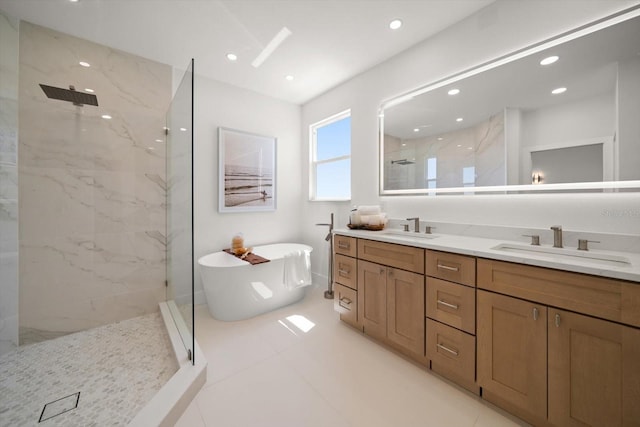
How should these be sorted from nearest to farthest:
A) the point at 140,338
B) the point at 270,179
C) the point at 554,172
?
the point at 554,172 → the point at 140,338 → the point at 270,179

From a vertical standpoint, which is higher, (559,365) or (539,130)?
(539,130)

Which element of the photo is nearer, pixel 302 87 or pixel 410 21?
pixel 410 21

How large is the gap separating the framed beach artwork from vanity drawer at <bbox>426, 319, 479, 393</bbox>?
2443 mm

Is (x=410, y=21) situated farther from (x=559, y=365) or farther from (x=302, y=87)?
(x=559, y=365)

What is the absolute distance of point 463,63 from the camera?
1952mm

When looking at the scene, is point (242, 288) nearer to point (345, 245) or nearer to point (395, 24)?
point (345, 245)

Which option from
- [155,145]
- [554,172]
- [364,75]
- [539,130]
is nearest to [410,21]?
[364,75]

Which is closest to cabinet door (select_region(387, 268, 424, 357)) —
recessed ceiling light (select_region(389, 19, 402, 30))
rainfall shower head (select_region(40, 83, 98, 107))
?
recessed ceiling light (select_region(389, 19, 402, 30))

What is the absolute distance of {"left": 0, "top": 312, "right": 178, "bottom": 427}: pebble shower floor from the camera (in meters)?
1.33

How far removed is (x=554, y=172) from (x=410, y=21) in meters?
1.58

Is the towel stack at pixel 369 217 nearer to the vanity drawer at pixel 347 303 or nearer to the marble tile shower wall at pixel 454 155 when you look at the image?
the marble tile shower wall at pixel 454 155

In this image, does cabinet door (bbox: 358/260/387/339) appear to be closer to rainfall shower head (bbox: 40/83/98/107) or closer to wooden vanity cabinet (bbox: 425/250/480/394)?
wooden vanity cabinet (bbox: 425/250/480/394)

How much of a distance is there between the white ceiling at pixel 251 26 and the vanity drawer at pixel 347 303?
2317mm

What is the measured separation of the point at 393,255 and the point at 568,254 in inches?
39.1
